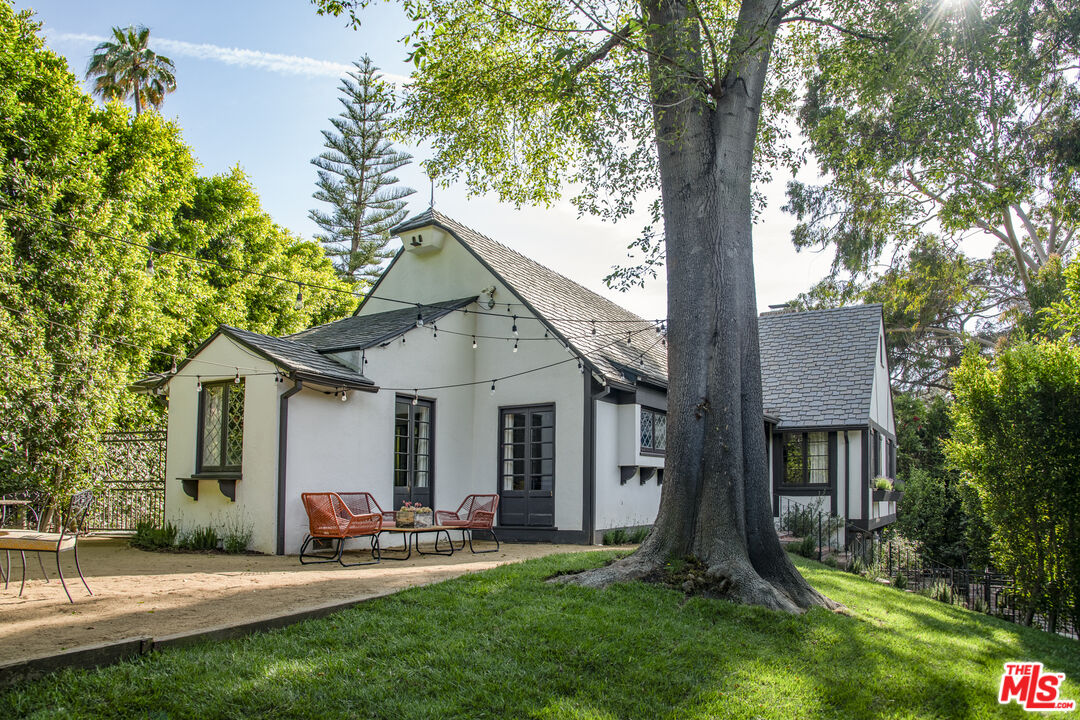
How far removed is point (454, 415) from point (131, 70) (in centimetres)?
2010

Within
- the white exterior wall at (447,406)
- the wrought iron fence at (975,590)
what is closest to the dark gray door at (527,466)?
the white exterior wall at (447,406)

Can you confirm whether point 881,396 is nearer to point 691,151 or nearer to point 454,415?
point 454,415

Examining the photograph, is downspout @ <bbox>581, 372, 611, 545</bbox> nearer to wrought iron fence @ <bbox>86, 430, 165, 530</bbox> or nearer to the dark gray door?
the dark gray door

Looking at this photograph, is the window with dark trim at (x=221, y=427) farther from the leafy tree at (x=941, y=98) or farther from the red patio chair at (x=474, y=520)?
the leafy tree at (x=941, y=98)

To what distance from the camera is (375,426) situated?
11.6 m

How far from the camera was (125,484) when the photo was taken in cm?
1446

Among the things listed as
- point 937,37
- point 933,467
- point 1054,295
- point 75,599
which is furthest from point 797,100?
point 933,467

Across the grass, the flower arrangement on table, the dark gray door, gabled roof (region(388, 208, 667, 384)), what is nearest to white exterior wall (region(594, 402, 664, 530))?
gabled roof (region(388, 208, 667, 384))

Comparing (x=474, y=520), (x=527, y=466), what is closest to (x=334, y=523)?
(x=474, y=520)

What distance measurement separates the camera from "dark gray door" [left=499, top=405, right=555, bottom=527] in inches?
501

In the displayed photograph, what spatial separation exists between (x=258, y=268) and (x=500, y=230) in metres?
10.8

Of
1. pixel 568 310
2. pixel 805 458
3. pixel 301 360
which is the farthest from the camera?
pixel 805 458

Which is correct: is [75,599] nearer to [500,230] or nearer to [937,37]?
[937,37]

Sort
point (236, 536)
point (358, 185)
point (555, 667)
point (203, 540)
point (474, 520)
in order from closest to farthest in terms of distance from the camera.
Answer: point (555, 667)
point (236, 536)
point (203, 540)
point (474, 520)
point (358, 185)
